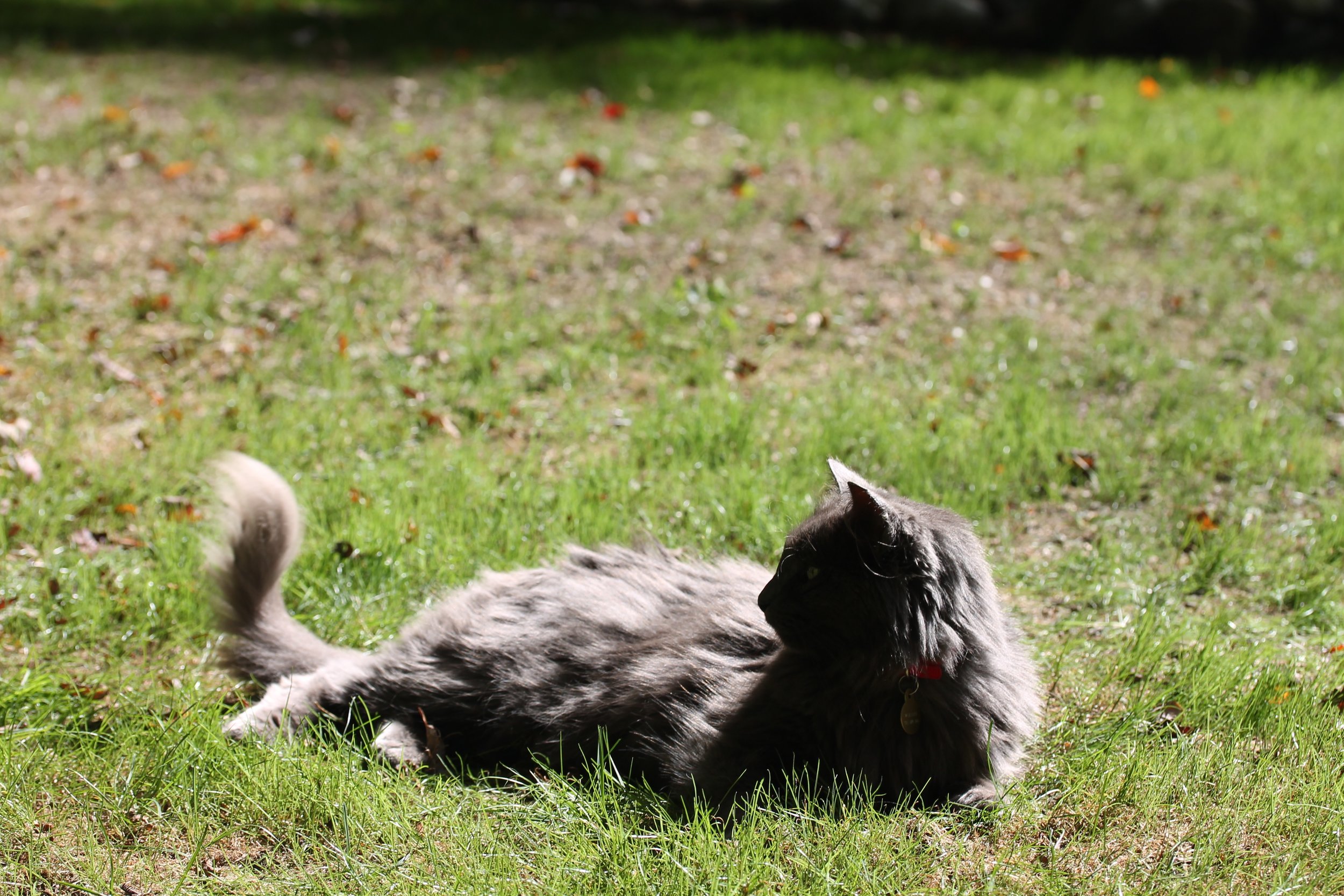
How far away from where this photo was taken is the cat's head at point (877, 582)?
257cm

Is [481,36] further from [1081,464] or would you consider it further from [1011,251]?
[1081,464]

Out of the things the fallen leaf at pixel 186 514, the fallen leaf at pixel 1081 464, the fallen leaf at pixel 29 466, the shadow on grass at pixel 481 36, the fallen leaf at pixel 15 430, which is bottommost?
the fallen leaf at pixel 186 514

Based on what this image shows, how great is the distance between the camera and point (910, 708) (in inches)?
106

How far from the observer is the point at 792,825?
8.59 ft

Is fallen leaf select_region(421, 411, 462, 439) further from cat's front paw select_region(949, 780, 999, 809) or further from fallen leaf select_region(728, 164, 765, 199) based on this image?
fallen leaf select_region(728, 164, 765, 199)

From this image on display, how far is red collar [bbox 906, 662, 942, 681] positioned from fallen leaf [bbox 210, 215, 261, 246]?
500 centimetres

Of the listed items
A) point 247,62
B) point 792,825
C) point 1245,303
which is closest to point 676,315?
point 1245,303

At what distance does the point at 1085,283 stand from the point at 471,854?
4.93 metres

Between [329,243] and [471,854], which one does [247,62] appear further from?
[471,854]

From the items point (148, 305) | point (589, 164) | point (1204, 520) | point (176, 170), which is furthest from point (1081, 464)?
point (176, 170)

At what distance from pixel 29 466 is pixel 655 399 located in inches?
99.0

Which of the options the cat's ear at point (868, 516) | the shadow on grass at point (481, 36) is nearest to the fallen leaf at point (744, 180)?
the shadow on grass at point (481, 36)

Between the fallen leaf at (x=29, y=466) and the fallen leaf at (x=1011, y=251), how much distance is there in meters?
5.02

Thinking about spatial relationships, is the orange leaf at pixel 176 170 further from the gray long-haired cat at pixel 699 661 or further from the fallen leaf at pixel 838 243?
the gray long-haired cat at pixel 699 661
